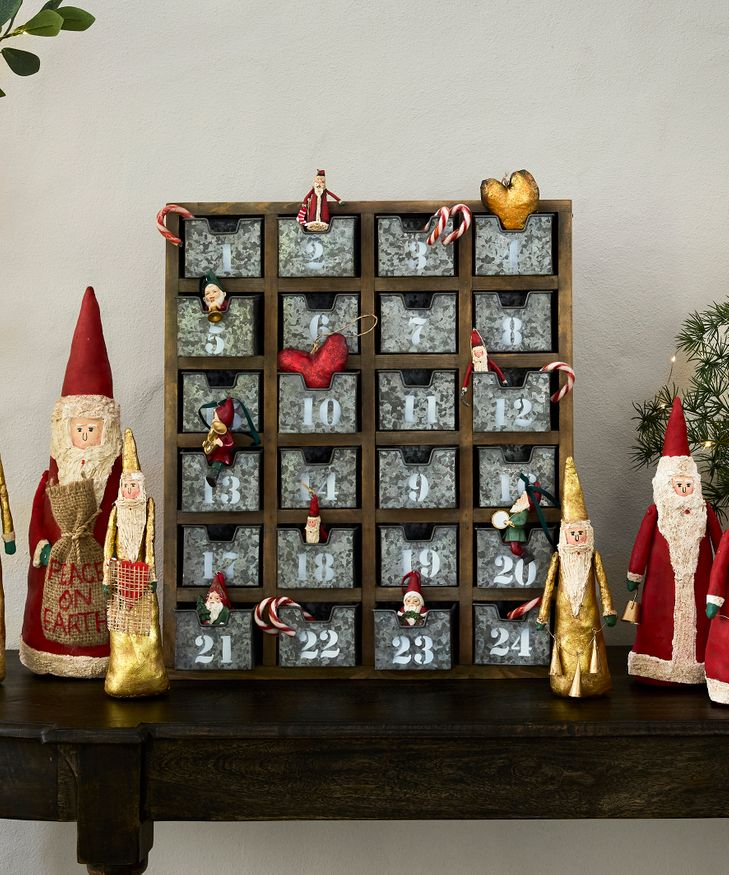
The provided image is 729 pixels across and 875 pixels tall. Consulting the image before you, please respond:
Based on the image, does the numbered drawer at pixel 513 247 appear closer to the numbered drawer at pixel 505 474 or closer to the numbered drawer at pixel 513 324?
the numbered drawer at pixel 513 324

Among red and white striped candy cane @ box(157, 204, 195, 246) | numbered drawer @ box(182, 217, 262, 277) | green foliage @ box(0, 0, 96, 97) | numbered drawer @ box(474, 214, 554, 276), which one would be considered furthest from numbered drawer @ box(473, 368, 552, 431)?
green foliage @ box(0, 0, 96, 97)

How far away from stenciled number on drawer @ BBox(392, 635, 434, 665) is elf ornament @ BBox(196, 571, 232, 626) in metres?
0.24

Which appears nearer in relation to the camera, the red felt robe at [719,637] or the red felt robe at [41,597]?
the red felt robe at [719,637]

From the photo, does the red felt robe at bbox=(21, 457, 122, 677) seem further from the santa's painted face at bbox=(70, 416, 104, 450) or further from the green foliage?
the green foliage

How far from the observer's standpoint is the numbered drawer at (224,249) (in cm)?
132

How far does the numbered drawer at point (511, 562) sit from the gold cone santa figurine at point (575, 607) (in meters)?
0.06

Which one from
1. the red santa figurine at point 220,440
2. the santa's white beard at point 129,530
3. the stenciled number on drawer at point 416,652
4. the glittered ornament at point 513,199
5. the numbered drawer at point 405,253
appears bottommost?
the stenciled number on drawer at point 416,652

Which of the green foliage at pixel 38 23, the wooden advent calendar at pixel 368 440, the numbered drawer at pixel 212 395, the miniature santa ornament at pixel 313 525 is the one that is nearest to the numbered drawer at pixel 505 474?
the wooden advent calendar at pixel 368 440

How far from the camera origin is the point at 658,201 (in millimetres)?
1577

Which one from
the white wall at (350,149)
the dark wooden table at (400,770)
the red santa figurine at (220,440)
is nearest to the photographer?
the dark wooden table at (400,770)

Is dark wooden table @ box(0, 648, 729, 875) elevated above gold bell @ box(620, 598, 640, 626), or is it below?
below

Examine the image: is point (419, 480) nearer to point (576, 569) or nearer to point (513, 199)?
point (576, 569)

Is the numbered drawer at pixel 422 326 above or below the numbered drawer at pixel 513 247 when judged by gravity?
below

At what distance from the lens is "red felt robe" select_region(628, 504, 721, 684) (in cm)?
123
